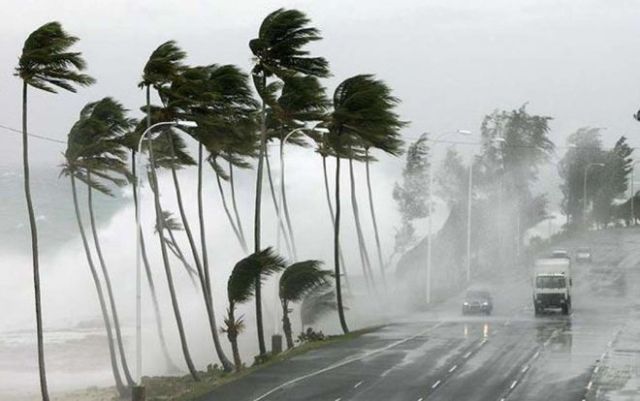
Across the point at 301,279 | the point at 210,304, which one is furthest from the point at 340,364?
the point at 210,304

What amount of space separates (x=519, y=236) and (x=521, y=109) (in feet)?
81.3

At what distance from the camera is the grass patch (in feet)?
147

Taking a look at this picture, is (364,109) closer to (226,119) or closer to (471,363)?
(226,119)

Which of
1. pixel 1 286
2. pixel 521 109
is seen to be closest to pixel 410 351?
pixel 1 286

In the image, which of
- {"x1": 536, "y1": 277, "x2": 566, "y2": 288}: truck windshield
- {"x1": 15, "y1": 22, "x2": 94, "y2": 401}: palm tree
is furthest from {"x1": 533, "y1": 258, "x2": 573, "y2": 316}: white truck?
{"x1": 15, "y1": 22, "x2": 94, "y2": 401}: palm tree

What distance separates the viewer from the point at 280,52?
55.3m

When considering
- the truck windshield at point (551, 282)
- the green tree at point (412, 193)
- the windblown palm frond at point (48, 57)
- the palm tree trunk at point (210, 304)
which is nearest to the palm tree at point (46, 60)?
the windblown palm frond at point (48, 57)

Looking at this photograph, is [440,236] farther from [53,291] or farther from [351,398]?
[351,398]

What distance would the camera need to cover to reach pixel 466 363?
1906 inches

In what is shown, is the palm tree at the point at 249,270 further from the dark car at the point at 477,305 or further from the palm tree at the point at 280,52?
the dark car at the point at 477,305

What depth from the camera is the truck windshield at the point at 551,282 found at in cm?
6994

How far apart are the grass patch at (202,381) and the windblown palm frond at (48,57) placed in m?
12.4

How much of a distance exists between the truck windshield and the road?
6.10 ft

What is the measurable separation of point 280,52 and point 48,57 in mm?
16099
